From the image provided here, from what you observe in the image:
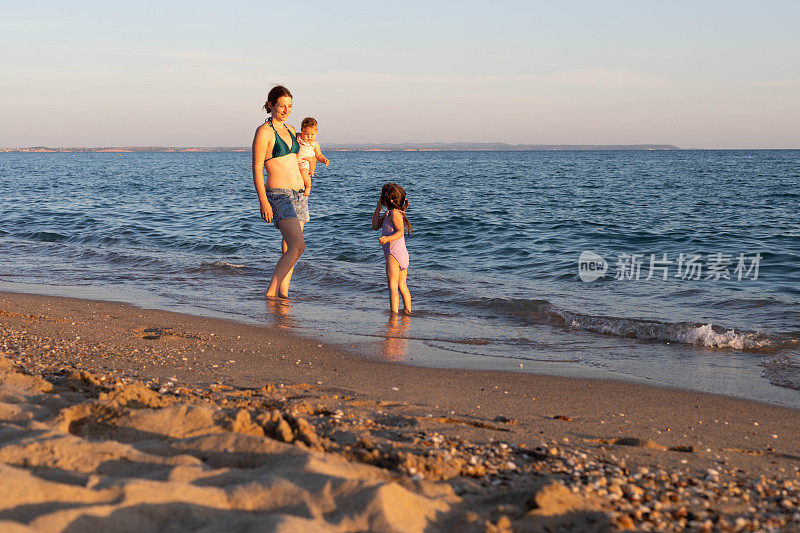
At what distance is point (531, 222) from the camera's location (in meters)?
16.7

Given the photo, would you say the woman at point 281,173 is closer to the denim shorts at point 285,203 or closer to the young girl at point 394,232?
the denim shorts at point 285,203

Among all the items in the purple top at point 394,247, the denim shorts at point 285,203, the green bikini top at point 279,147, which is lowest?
the purple top at point 394,247

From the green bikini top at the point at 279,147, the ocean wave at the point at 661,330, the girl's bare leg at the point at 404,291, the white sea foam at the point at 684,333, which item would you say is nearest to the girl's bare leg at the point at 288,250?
the green bikini top at the point at 279,147

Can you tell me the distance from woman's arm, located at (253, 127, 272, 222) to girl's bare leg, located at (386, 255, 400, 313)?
52.8 inches

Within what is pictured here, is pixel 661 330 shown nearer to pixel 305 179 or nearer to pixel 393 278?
pixel 393 278

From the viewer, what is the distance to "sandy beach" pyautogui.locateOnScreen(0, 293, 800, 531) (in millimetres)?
2094

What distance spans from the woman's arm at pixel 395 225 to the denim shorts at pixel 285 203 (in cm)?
92

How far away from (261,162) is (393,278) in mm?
Answer: 1806

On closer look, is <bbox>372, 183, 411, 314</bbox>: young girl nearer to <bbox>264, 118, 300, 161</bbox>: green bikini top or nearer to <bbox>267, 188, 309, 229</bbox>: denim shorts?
<bbox>267, 188, 309, 229</bbox>: denim shorts

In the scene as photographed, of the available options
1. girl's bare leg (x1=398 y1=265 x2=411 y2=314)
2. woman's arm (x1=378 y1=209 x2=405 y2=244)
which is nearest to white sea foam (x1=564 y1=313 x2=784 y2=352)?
girl's bare leg (x1=398 y1=265 x2=411 y2=314)

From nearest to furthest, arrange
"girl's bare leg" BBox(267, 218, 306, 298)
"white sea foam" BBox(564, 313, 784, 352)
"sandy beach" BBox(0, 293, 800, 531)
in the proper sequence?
1. "sandy beach" BBox(0, 293, 800, 531)
2. "white sea foam" BBox(564, 313, 784, 352)
3. "girl's bare leg" BBox(267, 218, 306, 298)

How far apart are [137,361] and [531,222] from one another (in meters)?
13.3

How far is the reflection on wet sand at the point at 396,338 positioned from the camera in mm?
5174

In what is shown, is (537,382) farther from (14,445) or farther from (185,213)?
(185,213)
